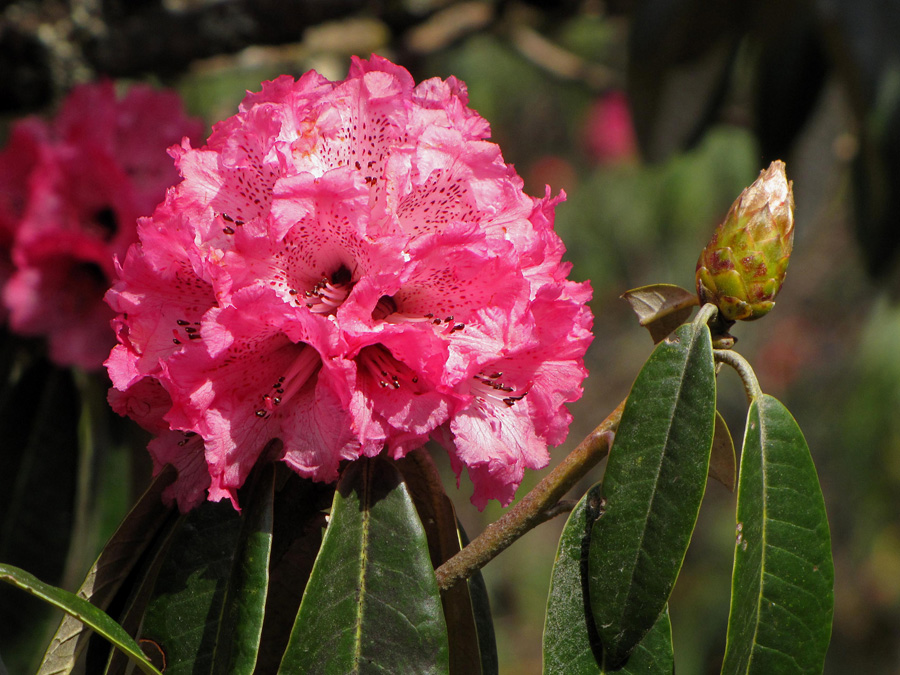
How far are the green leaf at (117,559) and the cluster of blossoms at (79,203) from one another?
60cm

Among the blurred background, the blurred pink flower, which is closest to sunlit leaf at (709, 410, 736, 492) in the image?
the blurred background

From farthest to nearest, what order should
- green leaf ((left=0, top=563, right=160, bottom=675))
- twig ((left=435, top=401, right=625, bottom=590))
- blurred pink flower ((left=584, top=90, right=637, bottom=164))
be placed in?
blurred pink flower ((left=584, top=90, right=637, bottom=164)) < twig ((left=435, top=401, right=625, bottom=590)) < green leaf ((left=0, top=563, right=160, bottom=675))

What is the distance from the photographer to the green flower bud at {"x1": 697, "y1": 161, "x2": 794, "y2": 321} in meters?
0.68

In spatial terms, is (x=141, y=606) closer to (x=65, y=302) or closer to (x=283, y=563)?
(x=283, y=563)

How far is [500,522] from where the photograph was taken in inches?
27.0

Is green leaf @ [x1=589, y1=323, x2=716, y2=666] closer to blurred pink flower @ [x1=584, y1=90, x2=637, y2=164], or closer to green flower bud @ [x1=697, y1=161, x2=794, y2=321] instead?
green flower bud @ [x1=697, y1=161, x2=794, y2=321]

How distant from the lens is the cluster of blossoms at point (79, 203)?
129 cm

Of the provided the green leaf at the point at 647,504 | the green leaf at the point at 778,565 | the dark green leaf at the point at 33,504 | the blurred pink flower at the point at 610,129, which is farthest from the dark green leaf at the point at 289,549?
the blurred pink flower at the point at 610,129

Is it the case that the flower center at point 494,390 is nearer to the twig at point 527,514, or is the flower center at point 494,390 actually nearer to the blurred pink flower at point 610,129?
the twig at point 527,514

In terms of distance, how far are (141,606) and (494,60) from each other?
384cm

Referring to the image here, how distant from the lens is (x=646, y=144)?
185cm

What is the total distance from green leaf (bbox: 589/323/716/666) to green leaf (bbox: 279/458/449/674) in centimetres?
13

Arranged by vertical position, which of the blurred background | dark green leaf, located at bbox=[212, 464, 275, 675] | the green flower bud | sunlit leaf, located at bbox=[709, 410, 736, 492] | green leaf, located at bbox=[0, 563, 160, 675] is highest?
the blurred background

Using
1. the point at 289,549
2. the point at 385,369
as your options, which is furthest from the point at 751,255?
the point at 289,549
